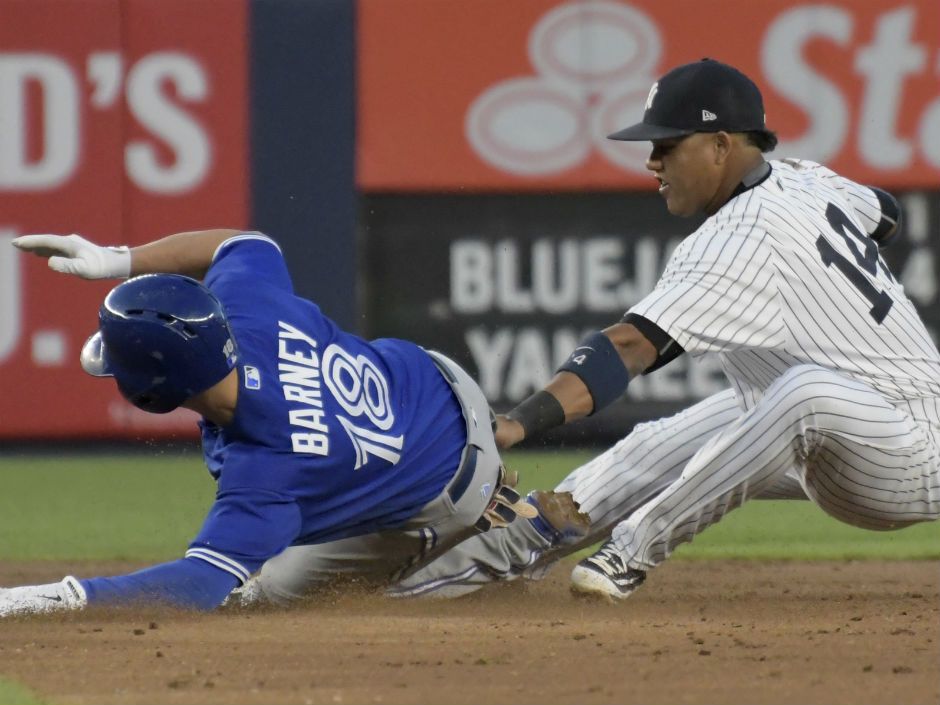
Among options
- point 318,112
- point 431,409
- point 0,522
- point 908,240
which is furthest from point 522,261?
point 431,409

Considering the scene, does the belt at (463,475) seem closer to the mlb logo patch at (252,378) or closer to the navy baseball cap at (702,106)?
the mlb logo patch at (252,378)

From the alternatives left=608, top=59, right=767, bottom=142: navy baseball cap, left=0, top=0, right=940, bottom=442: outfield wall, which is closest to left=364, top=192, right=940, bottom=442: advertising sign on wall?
left=0, top=0, right=940, bottom=442: outfield wall

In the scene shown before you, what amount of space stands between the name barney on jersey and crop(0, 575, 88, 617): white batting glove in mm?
547

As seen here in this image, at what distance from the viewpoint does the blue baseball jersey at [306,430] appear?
350cm

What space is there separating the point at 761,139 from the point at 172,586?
1.92 metres

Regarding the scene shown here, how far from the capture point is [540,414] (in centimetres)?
371

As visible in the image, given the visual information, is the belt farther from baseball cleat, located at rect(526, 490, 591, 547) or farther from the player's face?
the player's face

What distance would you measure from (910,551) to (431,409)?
7.70 feet

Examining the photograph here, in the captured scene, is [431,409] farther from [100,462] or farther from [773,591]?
[100,462]

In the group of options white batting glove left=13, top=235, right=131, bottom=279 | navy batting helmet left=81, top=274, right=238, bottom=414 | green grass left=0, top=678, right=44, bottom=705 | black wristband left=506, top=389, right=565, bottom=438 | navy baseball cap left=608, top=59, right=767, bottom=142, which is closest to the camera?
green grass left=0, top=678, right=44, bottom=705

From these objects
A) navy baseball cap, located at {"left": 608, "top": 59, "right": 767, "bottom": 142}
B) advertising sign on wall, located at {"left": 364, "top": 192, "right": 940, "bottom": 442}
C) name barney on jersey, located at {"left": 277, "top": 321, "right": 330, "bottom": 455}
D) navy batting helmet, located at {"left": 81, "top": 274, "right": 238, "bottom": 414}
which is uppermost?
navy baseball cap, located at {"left": 608, "top": 59, "right": 767, "bottom": 142}

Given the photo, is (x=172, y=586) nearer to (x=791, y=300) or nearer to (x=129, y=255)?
(x=129, y=255)

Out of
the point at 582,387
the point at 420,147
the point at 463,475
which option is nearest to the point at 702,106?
the point at 582,387

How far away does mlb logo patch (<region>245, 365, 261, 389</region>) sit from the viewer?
11.7ft
